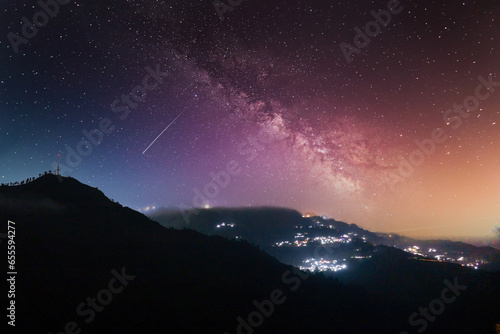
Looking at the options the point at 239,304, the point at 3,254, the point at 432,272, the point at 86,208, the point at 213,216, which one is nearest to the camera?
the point at 3,254

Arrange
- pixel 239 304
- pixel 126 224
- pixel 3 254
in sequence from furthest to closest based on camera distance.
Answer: pixel 126 224 < pixel 239 304 < pixel 3 254

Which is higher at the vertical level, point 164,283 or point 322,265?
point 164,283

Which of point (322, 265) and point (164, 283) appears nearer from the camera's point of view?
point (164, 283)

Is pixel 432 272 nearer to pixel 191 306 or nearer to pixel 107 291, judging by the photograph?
pixel 191 306

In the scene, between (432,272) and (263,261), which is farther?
(432,272)

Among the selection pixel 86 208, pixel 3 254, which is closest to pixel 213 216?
pixel 86 208

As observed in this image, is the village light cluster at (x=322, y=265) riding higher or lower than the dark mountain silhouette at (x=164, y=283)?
lower

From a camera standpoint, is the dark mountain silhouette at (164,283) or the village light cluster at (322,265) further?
the village light cluster at (322,265)

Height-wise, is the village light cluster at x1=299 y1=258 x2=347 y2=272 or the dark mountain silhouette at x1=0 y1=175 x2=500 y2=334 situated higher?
the dark mountain silhouette at x1=0 y1=175 x2=500 y2=334
